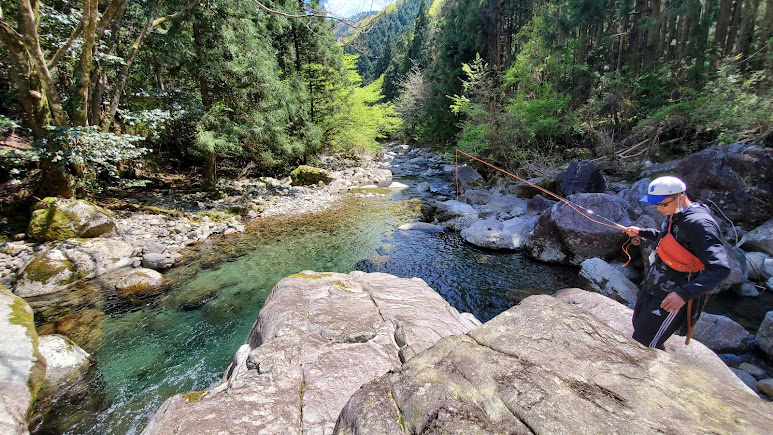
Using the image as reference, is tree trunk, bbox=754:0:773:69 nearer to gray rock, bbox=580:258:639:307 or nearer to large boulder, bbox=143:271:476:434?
gray rock, bbox=580:258:639:307

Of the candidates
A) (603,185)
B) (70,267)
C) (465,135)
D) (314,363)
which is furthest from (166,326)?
A: (465,135)

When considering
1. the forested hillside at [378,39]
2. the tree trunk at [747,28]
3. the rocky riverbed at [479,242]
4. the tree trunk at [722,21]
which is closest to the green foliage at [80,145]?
the rocky riverbed at [479,242]

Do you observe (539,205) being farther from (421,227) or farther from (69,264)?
(69,264)

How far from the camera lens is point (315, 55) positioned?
1688 centimetres

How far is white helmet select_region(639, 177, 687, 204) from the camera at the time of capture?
271 cm

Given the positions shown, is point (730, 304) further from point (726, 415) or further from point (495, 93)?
point (495, 93)

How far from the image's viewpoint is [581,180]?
371 inches

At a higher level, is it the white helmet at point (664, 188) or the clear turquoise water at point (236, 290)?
the white helmet at point (664, 188)

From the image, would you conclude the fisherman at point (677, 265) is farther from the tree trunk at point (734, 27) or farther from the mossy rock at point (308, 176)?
the mossy rock at point (308, 176)

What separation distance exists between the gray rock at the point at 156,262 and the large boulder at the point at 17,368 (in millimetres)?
2620

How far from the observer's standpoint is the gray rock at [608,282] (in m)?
5.42

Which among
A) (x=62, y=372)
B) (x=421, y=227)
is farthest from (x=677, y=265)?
(x=421, y=227)

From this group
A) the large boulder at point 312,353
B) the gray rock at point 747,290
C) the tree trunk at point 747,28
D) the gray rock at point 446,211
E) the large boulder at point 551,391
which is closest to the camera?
the large boulder at point 551,391

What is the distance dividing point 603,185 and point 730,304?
501 cm
